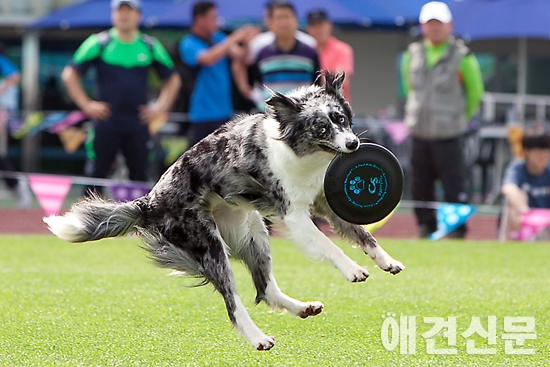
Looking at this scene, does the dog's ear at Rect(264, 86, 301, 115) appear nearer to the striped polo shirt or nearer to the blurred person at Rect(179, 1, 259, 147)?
the striped polo shirt

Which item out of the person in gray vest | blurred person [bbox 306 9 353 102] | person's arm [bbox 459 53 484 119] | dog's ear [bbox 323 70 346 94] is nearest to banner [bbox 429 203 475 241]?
the person in gray vest

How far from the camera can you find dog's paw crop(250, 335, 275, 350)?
476cm

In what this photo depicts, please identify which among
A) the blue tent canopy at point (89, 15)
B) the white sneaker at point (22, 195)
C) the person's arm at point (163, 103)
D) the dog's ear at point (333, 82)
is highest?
the blue tent canopy at point (89, 15)

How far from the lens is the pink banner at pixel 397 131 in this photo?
1454cm

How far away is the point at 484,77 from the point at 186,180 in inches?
542

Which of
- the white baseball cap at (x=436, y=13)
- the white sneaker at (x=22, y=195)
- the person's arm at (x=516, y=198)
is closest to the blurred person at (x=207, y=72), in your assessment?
the white baseball cap at (x=436, y=13)

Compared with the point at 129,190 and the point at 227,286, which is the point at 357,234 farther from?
the point at 129,190

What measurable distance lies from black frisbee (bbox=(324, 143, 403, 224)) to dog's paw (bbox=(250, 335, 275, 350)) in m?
0.72

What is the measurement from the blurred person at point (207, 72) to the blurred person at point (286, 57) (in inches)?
13.6

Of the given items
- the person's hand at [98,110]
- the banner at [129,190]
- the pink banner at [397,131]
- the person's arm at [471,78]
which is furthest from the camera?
the pink banner at [397,131]

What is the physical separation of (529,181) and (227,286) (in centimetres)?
648

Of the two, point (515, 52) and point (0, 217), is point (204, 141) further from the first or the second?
point (515, 52)

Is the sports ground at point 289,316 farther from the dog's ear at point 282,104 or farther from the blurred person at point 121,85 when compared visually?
the blurred person at point 121,85

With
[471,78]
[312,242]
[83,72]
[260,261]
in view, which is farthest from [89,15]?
[312,242]
